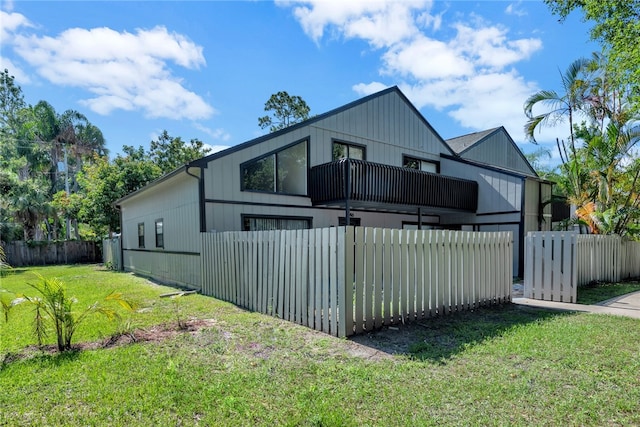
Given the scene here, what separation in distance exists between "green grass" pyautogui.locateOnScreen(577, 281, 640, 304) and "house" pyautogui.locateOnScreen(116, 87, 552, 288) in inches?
123

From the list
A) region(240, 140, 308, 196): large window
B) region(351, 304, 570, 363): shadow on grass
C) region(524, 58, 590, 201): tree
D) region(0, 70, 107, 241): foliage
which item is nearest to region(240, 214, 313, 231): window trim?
region(240, 140, 308, 196): large window

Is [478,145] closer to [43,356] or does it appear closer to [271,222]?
[271,222]

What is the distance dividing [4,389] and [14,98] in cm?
4409

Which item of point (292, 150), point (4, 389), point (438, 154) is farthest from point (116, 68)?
point (438, 154)

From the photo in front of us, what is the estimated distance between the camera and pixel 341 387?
3.21 m

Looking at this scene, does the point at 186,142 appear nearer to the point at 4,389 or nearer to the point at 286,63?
the point at 286,63

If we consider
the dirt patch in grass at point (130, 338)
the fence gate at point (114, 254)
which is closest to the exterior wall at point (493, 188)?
→ the dirt patch in grass at point (130, 338)

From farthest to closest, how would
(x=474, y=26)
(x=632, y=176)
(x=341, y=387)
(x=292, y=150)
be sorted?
(x=632, y=176) < (x=292, y=150) < (x=474, y=26) < (x=341, y=387)

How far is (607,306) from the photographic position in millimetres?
6699

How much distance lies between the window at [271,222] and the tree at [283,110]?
2158cm

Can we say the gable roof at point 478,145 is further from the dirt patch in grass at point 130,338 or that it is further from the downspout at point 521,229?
the dirt patch in grass at point 130,338

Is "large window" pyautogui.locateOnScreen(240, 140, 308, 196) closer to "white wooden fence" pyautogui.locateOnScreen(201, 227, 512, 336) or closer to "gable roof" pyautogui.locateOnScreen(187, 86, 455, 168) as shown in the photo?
"gable roof" pyautogui.locateOnScreen(187, 86, 455, 168)

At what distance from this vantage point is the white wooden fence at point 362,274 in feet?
15.9

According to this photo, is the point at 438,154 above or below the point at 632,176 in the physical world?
above
